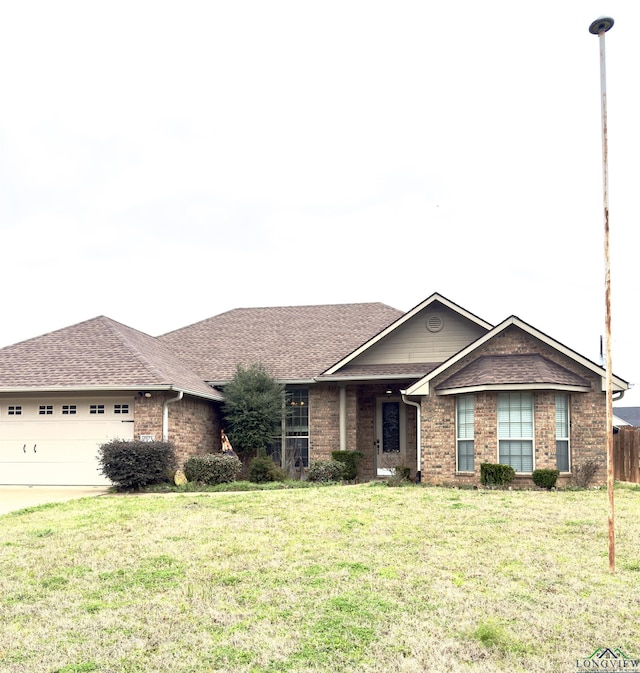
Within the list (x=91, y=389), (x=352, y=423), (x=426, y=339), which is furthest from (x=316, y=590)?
(x=426, y=339)

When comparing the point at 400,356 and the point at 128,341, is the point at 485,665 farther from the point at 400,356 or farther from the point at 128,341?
the point at 128,341

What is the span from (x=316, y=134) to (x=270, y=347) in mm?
8852

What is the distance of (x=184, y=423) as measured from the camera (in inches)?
816

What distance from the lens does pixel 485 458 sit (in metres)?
17.8

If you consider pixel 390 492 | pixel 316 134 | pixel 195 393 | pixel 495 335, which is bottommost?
pixel 390 492

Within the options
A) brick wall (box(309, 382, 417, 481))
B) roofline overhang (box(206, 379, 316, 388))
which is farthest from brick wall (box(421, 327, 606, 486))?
roofline overhang (box(206, 379, 316, 388))

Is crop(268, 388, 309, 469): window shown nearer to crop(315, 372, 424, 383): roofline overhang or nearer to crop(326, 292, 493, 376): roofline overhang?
crop(315, 372, 424, 383): roofline overhang

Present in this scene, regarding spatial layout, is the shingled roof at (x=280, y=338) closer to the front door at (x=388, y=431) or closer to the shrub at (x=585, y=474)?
the front door at (x=388, y=431)

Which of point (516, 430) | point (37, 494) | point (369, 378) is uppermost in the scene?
point (369, 378)

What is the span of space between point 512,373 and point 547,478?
261 cm

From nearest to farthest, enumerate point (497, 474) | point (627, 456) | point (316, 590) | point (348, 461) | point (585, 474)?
point (316, 590) < point (497, 474) < point (585, 474) < point (627, 456) < point (348, 461)

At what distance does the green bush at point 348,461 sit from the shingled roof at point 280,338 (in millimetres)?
2575

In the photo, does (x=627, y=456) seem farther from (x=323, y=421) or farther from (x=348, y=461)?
(x=323, y=421)

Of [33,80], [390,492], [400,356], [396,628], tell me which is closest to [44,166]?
[33,80]
